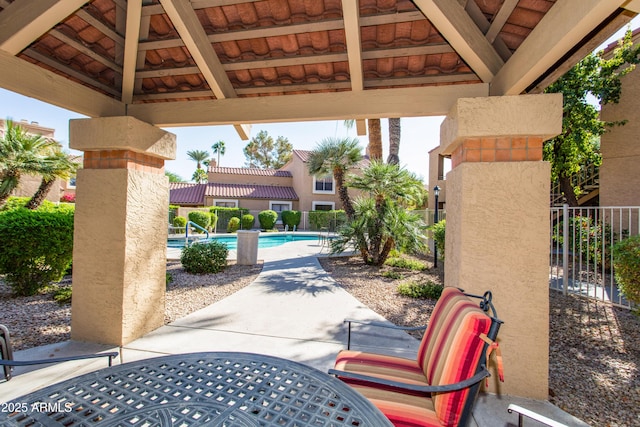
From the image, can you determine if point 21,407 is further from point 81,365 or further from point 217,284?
point 217,284

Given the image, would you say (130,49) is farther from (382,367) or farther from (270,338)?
(382,367)

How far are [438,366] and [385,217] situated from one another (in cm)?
731

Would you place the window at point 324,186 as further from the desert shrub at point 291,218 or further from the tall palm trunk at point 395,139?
the tall palm trunk at point 395,139

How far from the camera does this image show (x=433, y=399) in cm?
191

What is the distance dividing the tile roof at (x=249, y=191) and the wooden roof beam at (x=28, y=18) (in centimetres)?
2275

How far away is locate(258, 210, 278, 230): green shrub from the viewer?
23594 millimetres

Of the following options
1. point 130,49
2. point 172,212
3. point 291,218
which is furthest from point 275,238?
point 130,49

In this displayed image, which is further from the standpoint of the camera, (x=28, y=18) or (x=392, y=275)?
(x=392, y=275)

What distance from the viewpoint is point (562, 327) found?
464cm

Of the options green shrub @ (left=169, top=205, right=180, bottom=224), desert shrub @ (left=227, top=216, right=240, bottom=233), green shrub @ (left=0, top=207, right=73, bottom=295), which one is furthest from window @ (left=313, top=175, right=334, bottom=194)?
green shrub @ (left=0, top=207, right=73, bottom=295)

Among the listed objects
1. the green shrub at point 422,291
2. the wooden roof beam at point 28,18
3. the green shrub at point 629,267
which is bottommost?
the green shrub at point 422,291

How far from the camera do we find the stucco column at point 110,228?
3.48 m

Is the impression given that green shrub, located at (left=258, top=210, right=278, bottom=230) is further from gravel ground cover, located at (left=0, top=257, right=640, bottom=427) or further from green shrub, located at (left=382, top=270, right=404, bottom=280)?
green shrub, located at (left=382, top=270, right=404, bottom=280)

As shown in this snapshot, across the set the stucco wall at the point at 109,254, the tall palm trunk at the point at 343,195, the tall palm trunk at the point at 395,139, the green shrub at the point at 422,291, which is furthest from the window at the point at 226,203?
the stucco wall at the point at 109,254
